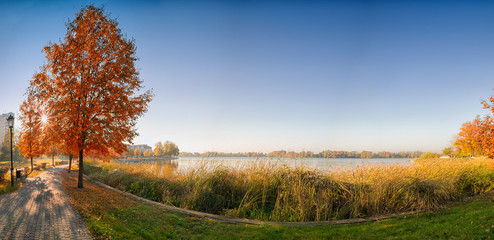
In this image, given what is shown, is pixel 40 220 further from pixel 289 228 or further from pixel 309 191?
pixel 309 191

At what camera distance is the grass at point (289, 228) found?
535cm

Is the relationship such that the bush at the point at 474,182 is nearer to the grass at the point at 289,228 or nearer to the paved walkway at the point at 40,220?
the grass at the point at 289,228

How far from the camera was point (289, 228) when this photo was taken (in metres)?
5.90

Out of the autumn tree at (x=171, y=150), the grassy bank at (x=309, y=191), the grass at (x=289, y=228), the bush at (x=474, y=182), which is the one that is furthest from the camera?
the autumn tree at (x=171, y=150)

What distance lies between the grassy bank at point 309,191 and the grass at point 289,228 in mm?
1066

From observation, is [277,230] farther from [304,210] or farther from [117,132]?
[117,132]

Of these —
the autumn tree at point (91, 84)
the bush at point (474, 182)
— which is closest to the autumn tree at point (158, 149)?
the autumn tree at point (91, 84)

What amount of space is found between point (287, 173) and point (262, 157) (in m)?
1.38

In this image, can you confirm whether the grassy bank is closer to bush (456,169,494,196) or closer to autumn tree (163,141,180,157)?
bush (456,169,494,196)

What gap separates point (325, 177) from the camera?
888 cm

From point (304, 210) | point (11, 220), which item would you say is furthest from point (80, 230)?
point (304, 210)

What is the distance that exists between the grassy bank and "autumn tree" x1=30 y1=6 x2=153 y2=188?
3.69m

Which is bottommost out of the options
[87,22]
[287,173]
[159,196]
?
[159,196]

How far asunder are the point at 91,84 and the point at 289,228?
34.9 feet
